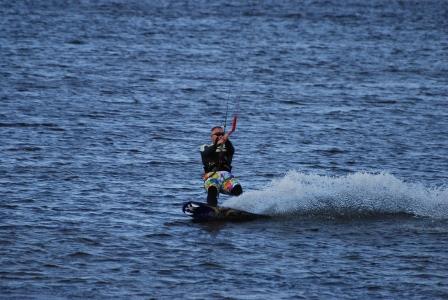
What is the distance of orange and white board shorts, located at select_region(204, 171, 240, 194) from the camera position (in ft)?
72.5

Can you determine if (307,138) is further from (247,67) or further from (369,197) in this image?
(247,67)

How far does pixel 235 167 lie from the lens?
94.3 ft

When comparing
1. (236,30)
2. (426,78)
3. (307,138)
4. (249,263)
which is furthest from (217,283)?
(236,30)

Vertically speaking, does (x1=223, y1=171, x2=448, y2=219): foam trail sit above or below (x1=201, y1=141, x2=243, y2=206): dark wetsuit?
below

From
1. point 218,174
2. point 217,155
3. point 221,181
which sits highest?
point 217,155

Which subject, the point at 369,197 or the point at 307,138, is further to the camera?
the point at 307,138

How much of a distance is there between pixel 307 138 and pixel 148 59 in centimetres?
2514

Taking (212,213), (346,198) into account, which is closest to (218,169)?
(212,213)

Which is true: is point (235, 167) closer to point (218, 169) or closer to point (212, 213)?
point (218, 169)

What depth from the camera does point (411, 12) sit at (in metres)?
96.2

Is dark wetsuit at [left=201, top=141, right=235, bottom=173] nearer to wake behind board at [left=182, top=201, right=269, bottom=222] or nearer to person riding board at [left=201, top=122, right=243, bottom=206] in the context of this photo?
person riding board at [left=201, top=122, right=243, bottom=206]

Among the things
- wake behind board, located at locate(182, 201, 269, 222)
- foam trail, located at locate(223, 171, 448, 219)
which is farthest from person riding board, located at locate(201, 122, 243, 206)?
foam trail, located at locate(223, 171, 448, 219)

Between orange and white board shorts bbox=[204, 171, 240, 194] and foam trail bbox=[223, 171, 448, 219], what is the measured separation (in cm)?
56

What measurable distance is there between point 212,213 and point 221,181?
77 cm
